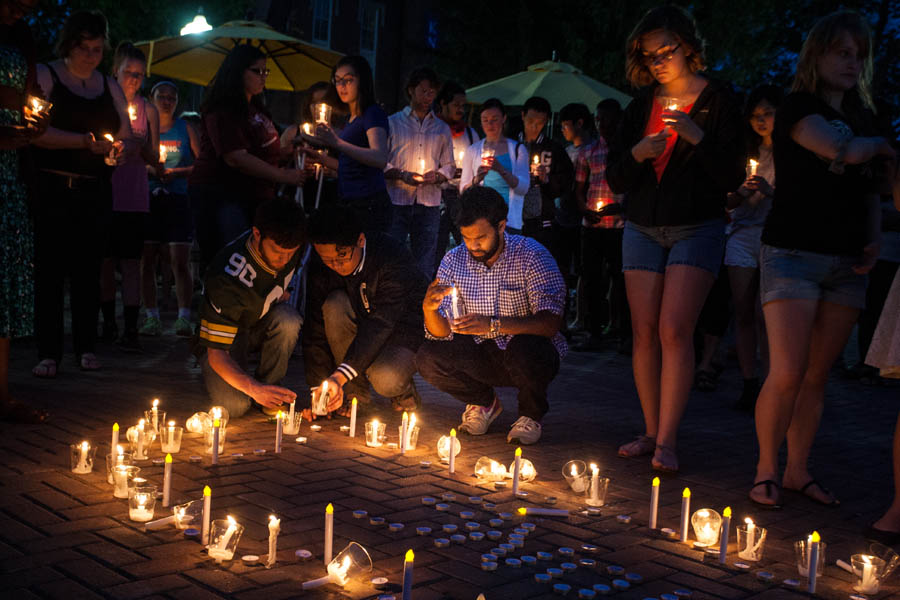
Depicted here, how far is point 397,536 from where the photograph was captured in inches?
152

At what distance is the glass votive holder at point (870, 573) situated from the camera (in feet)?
11.3

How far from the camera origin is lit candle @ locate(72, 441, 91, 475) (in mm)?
4430

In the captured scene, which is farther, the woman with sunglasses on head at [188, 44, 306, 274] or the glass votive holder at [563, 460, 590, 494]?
the woman with sunglasses on head at [188, 44, 306, 274]

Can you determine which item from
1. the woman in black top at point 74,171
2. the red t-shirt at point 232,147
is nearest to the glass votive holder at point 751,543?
the red t-shirt at point 232,147

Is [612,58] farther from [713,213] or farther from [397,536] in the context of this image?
[397,536]

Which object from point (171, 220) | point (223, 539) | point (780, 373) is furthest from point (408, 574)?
point (171, 220)

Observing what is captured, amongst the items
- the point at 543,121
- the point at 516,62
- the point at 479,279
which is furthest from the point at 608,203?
the point at 516,62

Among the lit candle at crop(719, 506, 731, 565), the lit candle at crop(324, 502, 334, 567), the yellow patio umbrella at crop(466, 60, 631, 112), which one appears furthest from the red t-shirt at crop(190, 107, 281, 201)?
the yellow patio umbrella at crop(466, 60, 631, 112)

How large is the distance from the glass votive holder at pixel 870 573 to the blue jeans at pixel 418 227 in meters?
5.27

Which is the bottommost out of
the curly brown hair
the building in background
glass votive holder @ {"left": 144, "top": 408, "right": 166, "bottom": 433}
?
glass votive holder @ {"left": 144, "top": 408, "right": 166, "bottom": 433}

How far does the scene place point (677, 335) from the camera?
16.5ft

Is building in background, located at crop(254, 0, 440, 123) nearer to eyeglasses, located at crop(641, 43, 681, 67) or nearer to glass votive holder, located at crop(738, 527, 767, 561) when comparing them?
eyeglasses, located at crop(641, 43, 681, 67)

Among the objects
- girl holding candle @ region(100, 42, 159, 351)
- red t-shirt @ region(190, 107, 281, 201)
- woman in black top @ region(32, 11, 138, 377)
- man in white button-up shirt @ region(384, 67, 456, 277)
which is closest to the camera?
woman in black top @ region(32, 11, 138, 377)

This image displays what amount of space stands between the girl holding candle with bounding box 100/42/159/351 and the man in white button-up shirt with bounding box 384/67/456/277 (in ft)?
6.61
